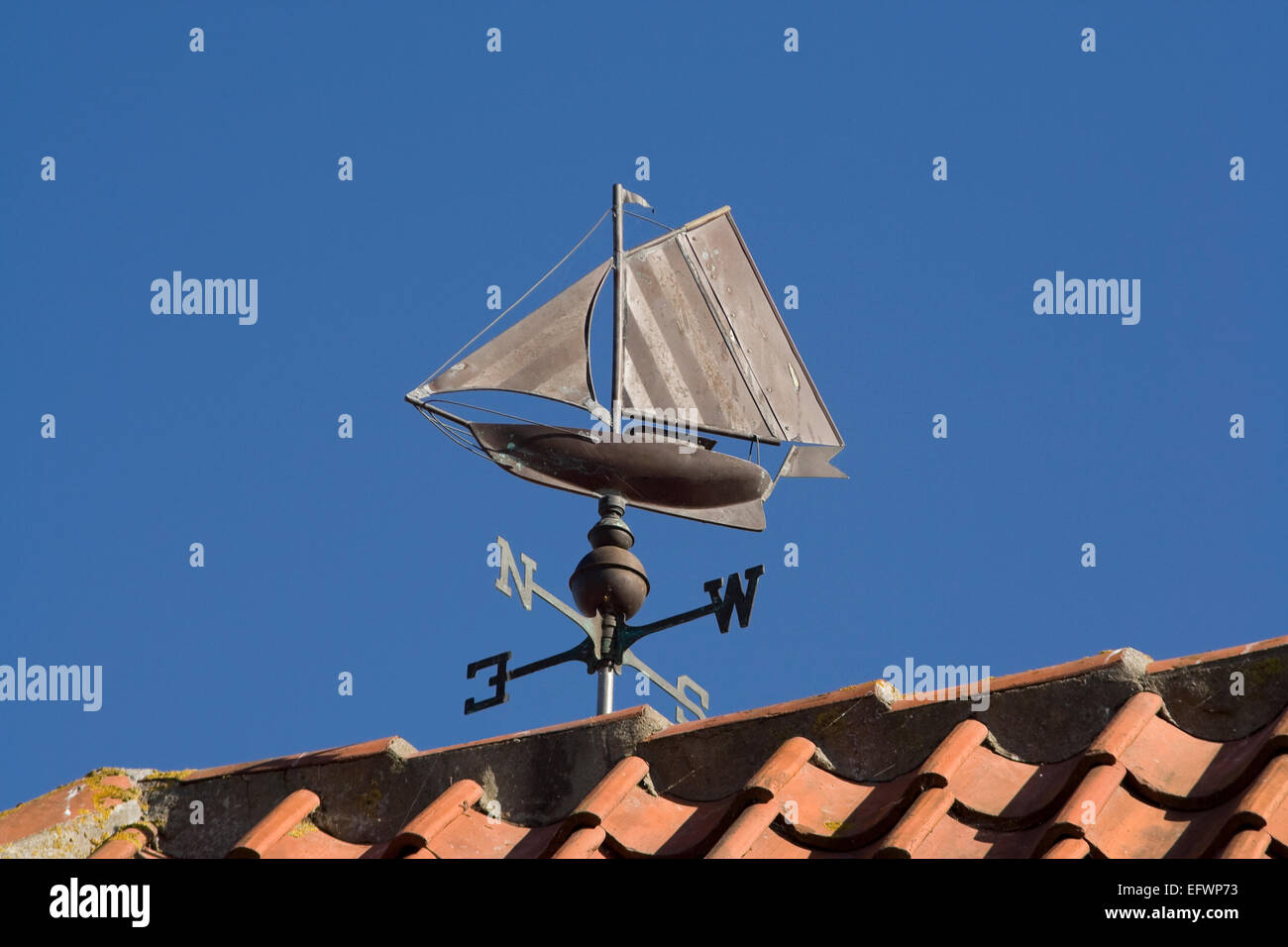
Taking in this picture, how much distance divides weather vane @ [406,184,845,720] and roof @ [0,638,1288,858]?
1747 mm

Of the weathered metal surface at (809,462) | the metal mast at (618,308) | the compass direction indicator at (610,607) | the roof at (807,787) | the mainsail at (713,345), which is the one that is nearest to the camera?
the roof at (807,787)

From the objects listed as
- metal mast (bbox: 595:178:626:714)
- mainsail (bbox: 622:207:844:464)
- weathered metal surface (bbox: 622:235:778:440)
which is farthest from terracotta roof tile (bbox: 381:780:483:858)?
weathered metal surface (bbox: 622:235:778:440)

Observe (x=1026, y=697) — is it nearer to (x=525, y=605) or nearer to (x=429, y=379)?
(x=525, y=605)

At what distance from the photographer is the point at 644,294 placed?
8.70m

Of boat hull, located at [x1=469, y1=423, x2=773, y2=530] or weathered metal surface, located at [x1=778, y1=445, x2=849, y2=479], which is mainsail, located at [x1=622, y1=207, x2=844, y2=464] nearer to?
weathered metal surface, located at [x1=778, y1=445, x2=849, y2=479]

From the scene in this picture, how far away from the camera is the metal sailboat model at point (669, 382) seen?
6129 mm

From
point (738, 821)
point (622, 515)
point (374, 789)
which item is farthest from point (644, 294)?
point (738, 821)

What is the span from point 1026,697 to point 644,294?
5.26 meters

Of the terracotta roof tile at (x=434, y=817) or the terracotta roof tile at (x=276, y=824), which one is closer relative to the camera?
the terracotta roof tile at (x=434, y=817)

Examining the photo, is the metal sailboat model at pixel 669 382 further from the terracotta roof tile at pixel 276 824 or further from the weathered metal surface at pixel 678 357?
the terracotta roof tile at pixel 276 824

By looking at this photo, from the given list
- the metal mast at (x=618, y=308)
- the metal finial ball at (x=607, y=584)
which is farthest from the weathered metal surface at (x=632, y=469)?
the metal mast at (x=618, y=308)

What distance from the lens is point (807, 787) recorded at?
11.9 feet

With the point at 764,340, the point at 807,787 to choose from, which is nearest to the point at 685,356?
the point at 764,340

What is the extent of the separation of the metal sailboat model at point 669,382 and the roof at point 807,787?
2.09 m
